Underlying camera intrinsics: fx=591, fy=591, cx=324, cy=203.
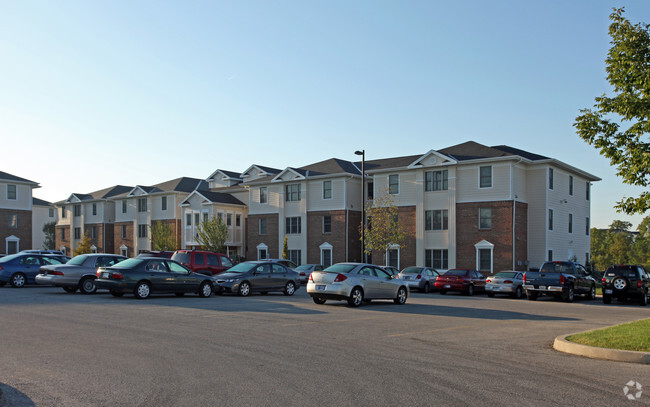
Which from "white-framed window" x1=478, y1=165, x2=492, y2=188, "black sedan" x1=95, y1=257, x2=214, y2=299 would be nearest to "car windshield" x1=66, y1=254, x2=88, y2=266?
"black sedan" x1=95, y1=257, x2=214, y2=299

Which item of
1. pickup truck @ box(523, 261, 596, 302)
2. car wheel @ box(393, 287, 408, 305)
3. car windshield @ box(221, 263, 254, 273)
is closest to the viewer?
car wheel @ box(393, 287, 408, 305)

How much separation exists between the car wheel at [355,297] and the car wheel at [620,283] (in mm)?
11850

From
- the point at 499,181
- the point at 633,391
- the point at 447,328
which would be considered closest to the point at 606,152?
the point at 447,328

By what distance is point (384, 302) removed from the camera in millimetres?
21781

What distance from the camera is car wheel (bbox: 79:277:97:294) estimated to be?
74.4ft

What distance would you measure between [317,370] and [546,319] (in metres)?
10.8

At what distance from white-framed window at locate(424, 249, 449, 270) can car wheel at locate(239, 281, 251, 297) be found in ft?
76.4

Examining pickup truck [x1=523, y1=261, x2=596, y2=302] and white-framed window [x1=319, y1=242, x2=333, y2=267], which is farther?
white-framed window [x1=319, y1=242, x2=333, y2=267]

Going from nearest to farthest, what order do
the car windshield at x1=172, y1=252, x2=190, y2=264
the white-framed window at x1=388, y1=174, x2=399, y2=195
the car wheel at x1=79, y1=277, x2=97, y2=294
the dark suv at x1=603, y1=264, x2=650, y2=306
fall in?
the car wheel at x1=79, y1=277, x2=97, y2=294 < the dark suv at x1=603, y1=264, x2=650, y2=306 < the car windshield at x1=172, y1=252, x2=190, y2=264 < the white-framed window at x1=388, y1=174, x2=399, y2=195

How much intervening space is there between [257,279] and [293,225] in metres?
29.1

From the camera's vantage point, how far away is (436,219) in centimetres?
4434

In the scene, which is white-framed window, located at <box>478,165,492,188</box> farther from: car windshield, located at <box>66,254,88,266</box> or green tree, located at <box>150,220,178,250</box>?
green tree, located at <box>150,220,178,250</box>

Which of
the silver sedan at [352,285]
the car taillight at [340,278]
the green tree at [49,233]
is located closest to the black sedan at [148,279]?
the silver sedan at [352,285]

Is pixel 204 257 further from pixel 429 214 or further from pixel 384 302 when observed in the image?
pixel 429 214
